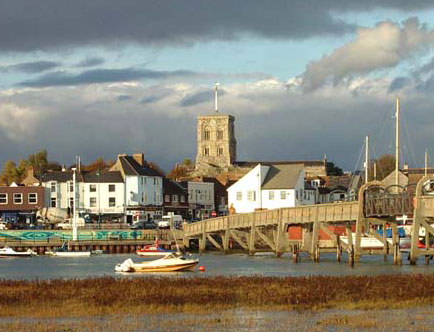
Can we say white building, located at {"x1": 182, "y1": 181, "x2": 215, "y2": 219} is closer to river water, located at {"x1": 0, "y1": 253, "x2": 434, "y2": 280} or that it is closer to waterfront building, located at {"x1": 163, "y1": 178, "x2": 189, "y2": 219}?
waterfront building, located at {"x1": 163, "y1": 178, "x2": 189, "y2": 219}

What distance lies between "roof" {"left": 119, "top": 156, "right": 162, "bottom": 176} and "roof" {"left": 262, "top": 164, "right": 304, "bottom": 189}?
20.7 m

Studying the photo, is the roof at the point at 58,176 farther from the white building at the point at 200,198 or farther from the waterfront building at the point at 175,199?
the white building at the point at 200,198

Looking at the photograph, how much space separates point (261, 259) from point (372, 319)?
62.6m

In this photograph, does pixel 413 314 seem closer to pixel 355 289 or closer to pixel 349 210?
pixel 355 289

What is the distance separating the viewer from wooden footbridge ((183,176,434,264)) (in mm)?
81875

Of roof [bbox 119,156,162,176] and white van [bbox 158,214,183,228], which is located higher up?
roof [bbox 119,156,162,176]

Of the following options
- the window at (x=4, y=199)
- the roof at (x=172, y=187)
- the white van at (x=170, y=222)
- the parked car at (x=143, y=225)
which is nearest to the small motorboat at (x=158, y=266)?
the white van at (x=170, y=222)

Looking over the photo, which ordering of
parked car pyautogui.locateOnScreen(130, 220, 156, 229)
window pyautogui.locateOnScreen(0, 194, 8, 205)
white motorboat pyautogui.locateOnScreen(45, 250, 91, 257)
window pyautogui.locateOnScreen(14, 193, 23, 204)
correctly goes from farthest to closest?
window pyautogui.locateOnScreen(0, 194, 8, 205) → window pyautogui.locateOnScreen(14, 193, 23, 204) → parked car pyautogui.locateOnScreen(130, 220, 156, 229) → white motorboat pyautogui.locateOnScreen(45, 250, 91, 257)

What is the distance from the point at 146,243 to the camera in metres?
130

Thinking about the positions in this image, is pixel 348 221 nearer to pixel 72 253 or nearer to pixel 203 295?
pixel 72 253

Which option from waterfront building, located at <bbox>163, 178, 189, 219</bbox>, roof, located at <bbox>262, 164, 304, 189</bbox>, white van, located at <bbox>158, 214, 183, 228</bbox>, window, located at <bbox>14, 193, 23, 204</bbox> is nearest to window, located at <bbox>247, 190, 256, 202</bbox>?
roof, located at <bbox>262, 164, 304, 189</bbox>

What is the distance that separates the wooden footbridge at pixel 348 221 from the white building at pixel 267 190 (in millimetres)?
19147

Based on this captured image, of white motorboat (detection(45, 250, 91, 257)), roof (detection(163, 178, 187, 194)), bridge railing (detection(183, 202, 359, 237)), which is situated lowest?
white motorboat (detection(45, 250, 91, 257))

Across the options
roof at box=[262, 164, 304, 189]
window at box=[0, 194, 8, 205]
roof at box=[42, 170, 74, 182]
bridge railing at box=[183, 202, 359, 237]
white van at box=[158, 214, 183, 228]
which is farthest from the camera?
roof at box=[42, 170, 74, 182]
